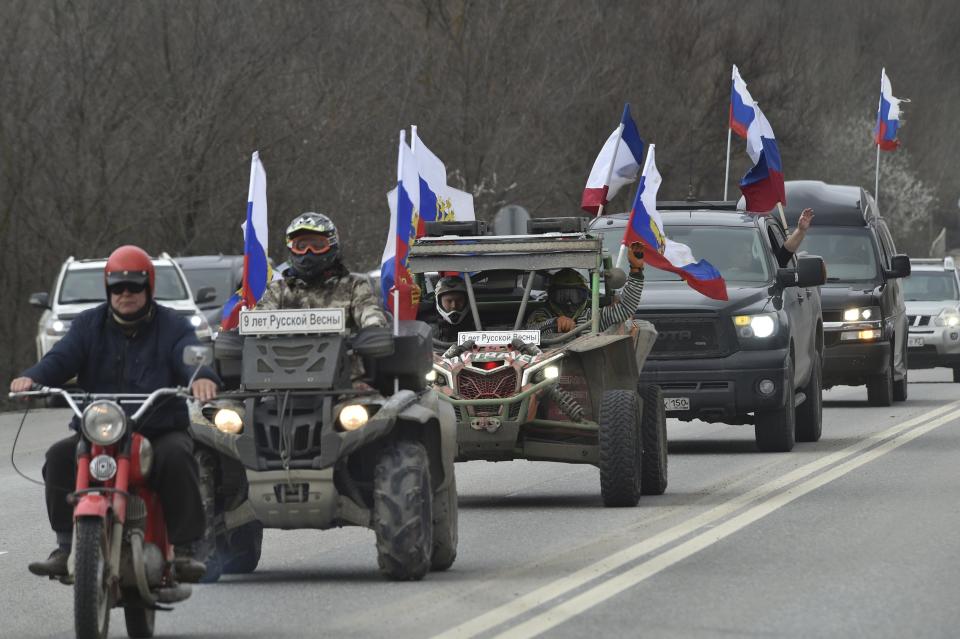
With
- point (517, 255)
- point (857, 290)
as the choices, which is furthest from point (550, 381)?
point (857, 290)

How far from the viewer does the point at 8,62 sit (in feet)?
102

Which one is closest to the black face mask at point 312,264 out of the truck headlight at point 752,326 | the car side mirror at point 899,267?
the truck headlight at point 752,326

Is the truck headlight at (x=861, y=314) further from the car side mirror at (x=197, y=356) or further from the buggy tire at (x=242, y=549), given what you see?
the car side mirror at (x=197, y=356)

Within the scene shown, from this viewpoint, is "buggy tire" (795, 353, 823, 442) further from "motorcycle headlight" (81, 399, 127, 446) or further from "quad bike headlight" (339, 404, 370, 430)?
"motorcycle headlight" (81, 399, 127, 446)

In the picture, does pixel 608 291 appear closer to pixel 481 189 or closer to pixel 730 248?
pixel 730 248

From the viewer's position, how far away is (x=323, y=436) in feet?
33.1

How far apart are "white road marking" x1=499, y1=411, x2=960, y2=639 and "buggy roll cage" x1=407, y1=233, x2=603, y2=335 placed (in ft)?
5.80

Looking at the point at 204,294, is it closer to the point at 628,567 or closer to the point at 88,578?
the point at 628,567

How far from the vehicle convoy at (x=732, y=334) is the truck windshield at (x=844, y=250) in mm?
6475

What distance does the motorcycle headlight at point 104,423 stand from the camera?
27.1 ft

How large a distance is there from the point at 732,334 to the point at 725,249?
1.24 meters

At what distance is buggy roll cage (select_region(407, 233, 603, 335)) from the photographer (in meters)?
14.3

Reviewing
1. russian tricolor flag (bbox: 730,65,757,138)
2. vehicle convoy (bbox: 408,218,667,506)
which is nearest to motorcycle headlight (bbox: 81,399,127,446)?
vehicle convoy (bbox: 408,218,667,506)

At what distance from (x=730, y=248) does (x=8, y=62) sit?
15.4 meters
